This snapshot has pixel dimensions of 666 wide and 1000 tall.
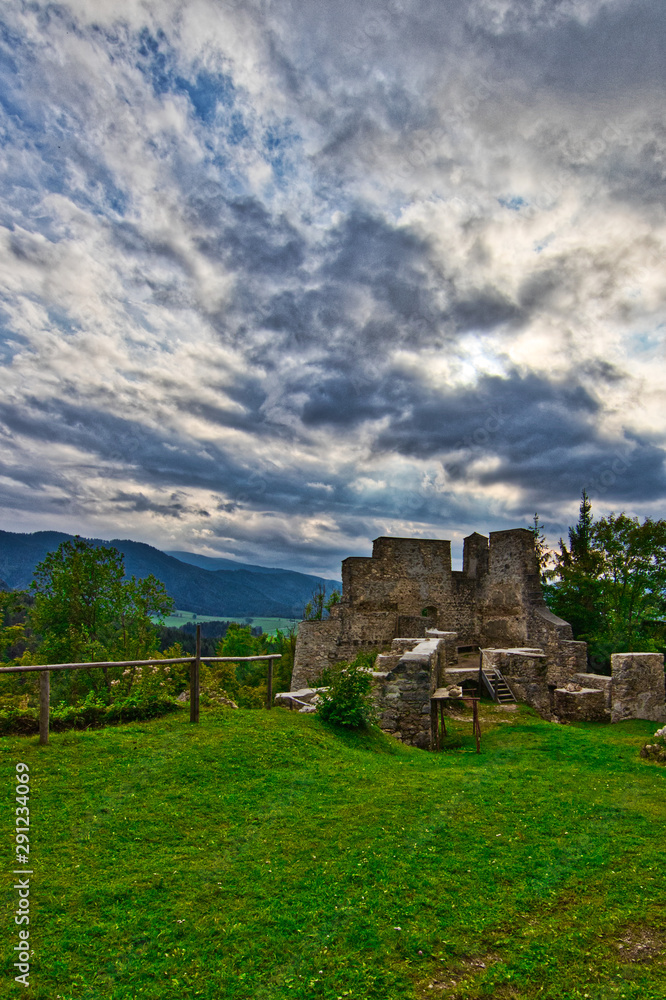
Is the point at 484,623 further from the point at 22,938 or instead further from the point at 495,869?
the point at 22,938

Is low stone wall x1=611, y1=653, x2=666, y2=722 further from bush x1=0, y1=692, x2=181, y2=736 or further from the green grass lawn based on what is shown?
bush x1=0, y1=692, x2=181, y2=736

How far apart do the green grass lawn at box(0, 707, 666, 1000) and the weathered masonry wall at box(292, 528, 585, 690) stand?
2019 centimetres

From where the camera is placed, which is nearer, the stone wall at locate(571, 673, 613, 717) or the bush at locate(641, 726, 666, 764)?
the bush at locate(641, 726, 666, 764)

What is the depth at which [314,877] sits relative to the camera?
510cm

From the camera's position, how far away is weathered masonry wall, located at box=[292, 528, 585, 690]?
94.7 ft

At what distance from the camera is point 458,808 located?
283 inches

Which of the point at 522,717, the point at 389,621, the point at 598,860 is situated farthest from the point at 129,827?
the point at 389,621

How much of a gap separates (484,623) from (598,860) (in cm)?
2586

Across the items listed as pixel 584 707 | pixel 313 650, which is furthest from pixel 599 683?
pixel 313 650

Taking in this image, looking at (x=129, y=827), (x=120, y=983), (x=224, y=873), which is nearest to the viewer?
(x=120, y=983)

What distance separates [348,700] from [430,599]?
20.5 m

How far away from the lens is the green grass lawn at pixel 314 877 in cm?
385

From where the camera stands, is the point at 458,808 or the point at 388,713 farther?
the point at 388,713

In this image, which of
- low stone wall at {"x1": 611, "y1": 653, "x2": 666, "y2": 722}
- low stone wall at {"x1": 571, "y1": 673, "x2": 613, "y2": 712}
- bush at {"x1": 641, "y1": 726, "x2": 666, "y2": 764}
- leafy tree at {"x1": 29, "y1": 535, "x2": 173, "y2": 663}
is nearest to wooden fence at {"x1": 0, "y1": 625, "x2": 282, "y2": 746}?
bush at {"x1": 641, "y1": 726, "x2": 666, "y2": 764}
